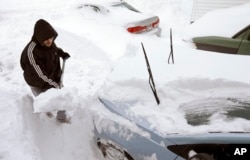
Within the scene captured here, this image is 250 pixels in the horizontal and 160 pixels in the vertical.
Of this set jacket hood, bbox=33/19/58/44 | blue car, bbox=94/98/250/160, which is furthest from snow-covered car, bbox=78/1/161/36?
blue car, bbox=94/98/250/160

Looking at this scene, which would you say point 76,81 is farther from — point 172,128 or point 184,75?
point 172,128

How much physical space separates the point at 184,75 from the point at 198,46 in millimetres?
2649

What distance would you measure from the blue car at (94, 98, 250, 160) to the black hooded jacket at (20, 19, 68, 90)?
1.08 metres

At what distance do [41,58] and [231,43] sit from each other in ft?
10.9

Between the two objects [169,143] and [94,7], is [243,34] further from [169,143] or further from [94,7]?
[94,7]

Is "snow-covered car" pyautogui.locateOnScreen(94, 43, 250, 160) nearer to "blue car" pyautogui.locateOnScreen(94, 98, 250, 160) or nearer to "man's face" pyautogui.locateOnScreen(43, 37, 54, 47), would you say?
"blue car" pyautogui.locateOnScreen(94, 98, 250, 160)

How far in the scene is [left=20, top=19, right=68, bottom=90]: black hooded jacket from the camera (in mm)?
3264

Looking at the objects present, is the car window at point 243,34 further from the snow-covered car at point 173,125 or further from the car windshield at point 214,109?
the car windshield at point 214,109

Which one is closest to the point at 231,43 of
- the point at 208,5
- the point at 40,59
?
the point at 40,59

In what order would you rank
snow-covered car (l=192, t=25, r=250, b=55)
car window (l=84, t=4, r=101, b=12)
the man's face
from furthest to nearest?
1. car window (l=84, t=4, r=101, b=12)
2. snow-covered car (l=192, t=25, r=250, b=55)
3. the man's face

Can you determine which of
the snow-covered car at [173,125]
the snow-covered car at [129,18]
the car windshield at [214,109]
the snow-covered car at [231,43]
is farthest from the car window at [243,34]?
the snow-covered car at [129,18]

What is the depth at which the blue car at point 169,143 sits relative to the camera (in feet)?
6.76

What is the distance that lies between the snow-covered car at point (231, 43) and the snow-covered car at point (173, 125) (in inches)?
78.9

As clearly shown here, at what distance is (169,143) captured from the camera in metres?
2.23
